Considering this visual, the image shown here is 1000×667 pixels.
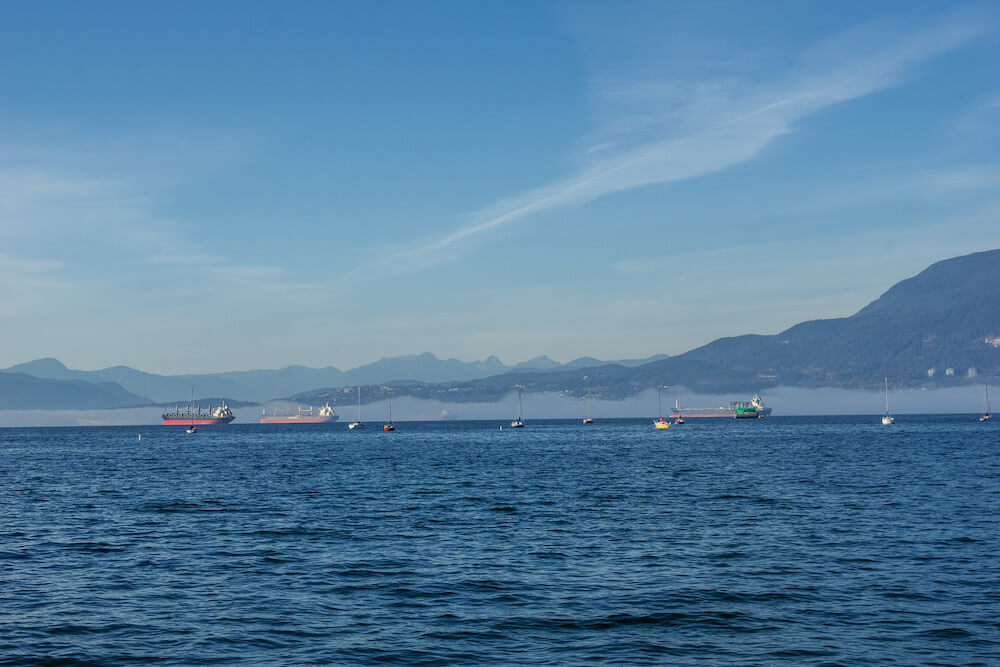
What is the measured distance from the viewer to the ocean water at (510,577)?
2488cm

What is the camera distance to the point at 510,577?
3422 cm

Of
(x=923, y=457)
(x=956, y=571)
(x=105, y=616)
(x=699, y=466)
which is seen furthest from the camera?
(x=923, y=457)

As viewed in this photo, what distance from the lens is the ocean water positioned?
2488 centimetres

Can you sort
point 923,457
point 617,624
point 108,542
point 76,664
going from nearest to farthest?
1. point 76,664
2. point 617,624
3. point 108,542
4. point 923,457

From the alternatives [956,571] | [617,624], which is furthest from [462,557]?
[956,571]

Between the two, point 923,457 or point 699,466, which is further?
point 923,457

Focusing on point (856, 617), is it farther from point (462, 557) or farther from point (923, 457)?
point (923, 457)

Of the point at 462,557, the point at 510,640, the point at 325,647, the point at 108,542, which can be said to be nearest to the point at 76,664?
the point at 325,647

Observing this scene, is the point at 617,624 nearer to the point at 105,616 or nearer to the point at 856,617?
the point at 856,617

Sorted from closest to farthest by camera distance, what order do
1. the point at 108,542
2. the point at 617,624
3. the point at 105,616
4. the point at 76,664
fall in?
the point at 76,664 < the point at 617,624 < the point at 105,616 < the point at 108,542

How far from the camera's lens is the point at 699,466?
336 feet

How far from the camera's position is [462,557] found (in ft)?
127

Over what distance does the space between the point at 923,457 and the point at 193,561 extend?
100 metres

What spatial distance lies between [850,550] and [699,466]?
209 ft
